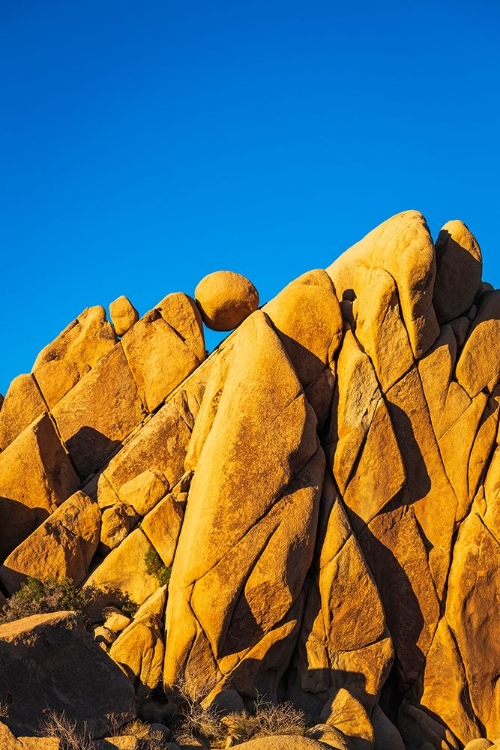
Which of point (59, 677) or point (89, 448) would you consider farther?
point (89, 448)

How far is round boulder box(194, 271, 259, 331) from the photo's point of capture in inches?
1353

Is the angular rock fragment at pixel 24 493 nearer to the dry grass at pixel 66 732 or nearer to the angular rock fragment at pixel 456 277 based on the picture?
the dry grass at pixel 66 732

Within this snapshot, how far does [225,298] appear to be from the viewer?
3438cm

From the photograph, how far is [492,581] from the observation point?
29.1 meters

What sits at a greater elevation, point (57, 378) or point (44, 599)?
point (57, 378)

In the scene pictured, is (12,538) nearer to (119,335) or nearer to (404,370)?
(119,335)

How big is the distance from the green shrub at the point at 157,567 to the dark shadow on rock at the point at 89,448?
20.0 feet

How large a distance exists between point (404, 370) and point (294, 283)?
4.79 m

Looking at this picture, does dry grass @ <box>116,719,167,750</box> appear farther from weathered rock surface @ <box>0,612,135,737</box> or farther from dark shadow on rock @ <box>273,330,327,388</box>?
dark shadow on rock @ <box>273,330,327,388</box>

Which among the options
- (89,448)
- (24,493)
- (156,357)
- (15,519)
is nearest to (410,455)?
(156,357)

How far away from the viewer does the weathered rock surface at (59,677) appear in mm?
18578

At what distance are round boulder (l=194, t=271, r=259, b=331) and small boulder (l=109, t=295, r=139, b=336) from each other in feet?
8.87

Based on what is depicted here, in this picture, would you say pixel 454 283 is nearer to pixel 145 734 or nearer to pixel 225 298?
pixel 225 298

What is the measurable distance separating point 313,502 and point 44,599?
8.70 metres
